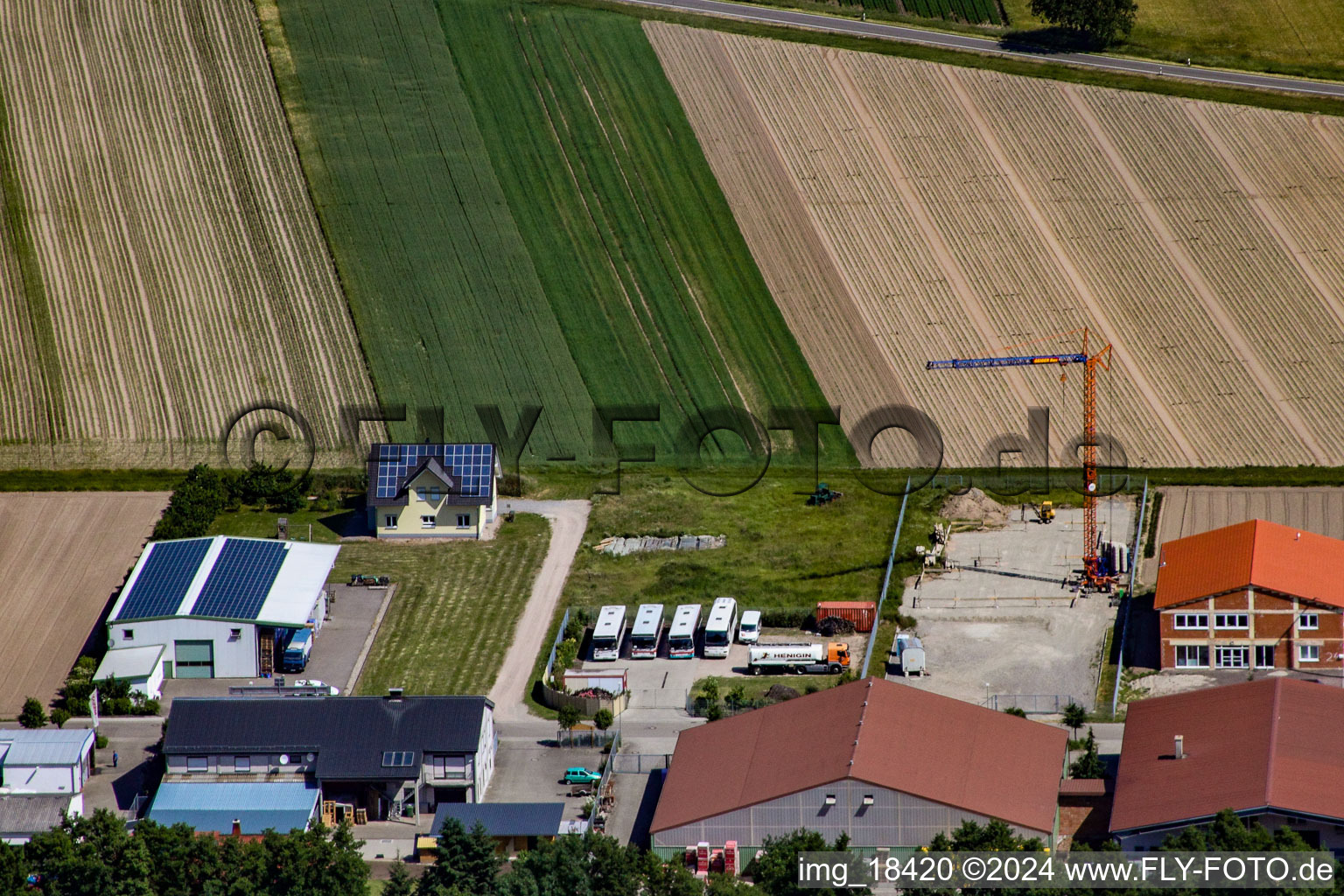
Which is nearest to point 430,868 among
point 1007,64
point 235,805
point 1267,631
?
point 235,805

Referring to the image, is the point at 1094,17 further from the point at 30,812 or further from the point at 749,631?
the point at 30,812

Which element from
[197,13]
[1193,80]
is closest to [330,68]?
[197,13]

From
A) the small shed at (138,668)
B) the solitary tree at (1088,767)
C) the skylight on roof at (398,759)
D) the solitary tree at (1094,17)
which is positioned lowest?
the skylight on roof at (398,759)

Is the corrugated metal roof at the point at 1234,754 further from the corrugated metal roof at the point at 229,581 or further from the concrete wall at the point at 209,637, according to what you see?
the concrete wall at the point at 209,637

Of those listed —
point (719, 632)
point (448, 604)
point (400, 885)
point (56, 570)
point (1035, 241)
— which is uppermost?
point (1035, 241)

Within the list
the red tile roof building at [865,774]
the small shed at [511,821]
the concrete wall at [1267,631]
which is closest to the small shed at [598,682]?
the red tile roof building at [865,774]

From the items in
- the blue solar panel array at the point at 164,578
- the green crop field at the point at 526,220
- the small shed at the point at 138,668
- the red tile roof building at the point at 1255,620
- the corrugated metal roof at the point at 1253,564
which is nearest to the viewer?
the red tile roof building at the point at 1255,620
